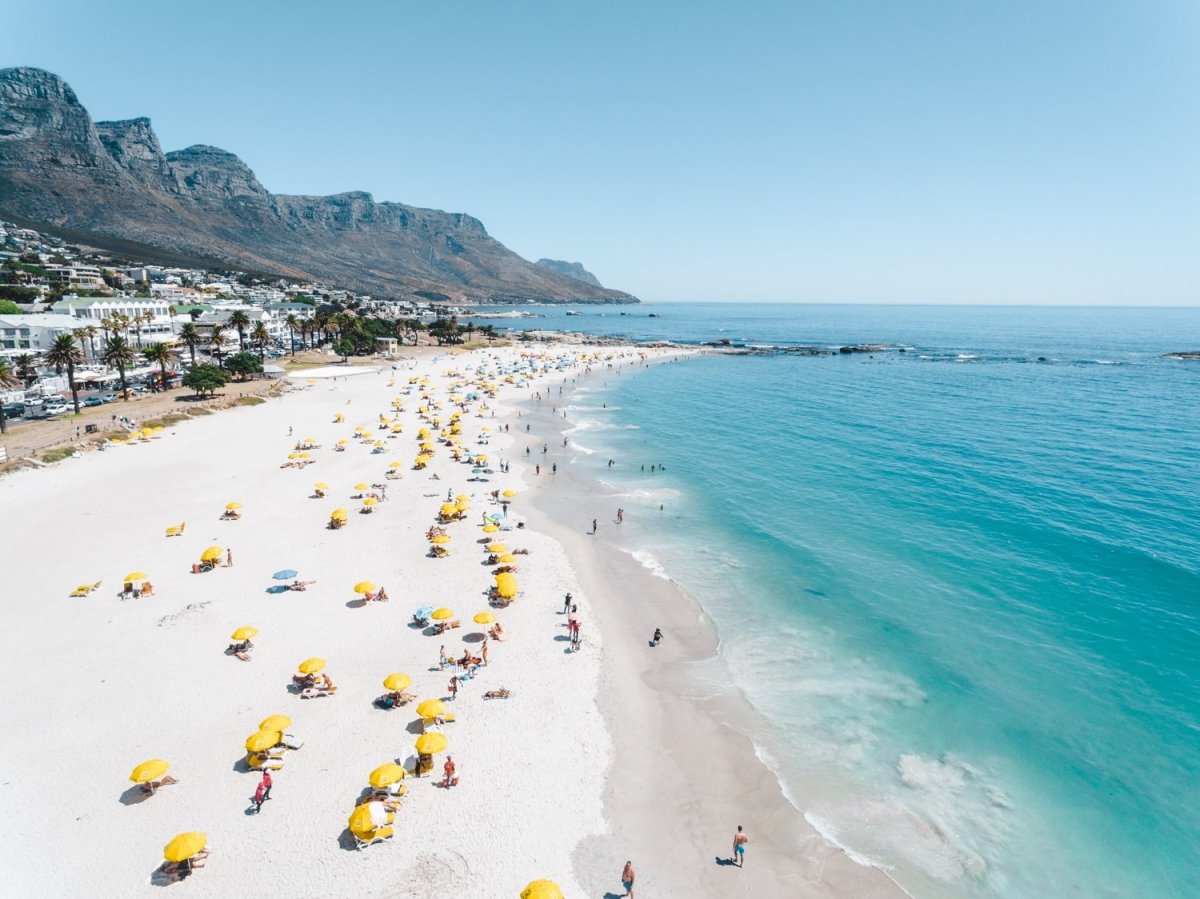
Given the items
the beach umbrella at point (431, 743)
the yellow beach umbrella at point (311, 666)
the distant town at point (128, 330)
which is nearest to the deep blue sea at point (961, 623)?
the beach umbrella at point (431, 743)

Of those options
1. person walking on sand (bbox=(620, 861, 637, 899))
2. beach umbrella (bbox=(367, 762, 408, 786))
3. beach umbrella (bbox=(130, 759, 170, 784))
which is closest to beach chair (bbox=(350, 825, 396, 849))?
beach umbrella (bbox=(367, 762, 408, 786))

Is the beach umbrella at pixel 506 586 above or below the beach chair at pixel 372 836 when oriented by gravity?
above

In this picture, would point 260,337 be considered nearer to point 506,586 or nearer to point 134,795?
point 506,586

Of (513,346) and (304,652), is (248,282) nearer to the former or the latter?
(513,346)

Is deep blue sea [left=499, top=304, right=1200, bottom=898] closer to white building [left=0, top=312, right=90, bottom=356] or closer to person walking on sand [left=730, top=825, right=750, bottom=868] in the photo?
person walking on sand [left=730, top=825, right=750, bottom=868]

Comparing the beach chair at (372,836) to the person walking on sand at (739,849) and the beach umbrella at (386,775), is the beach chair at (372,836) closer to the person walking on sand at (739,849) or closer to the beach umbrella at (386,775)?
the beach umbrella at (386,775)

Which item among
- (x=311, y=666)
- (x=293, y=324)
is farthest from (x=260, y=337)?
(x=311, y=666)
